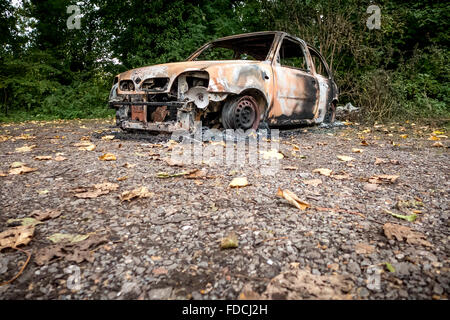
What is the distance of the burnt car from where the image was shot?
10.5 feet

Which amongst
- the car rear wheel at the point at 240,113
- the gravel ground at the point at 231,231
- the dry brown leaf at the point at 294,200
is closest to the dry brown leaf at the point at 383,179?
the gravel ground at the point at 231,231

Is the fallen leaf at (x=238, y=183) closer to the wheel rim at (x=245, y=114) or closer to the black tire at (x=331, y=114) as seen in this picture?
the wheel rim at (x=245, y=114)

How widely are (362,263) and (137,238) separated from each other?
3.27ft

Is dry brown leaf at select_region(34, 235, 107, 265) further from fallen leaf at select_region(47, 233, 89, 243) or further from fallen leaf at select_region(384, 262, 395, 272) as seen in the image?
fallen leaf at select_region(384, 262, 395, 272)

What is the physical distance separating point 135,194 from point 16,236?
2.12 ft

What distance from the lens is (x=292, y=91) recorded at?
4.19m

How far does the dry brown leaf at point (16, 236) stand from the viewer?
1198 mm

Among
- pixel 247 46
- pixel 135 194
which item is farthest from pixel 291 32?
pixel 135 194

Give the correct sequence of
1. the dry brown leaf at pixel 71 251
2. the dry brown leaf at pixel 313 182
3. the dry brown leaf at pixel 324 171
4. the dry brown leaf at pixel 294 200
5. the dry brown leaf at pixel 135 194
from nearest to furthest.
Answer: the dry brown leaf at pixel 71 251, the dry brown leaf at pixel 294 200, the dry brown leaf at pixel 135 194, the dry brown leaf at pixel 313 182, the dry brown leaf at pixel 324 171

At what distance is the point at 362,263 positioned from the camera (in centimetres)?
108

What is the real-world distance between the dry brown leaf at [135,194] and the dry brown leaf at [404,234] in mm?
1384

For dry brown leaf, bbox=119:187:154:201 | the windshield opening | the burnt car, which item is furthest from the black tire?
dry brown leaf, bbox=119:187:154:201

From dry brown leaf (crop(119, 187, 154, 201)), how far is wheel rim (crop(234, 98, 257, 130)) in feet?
6.38
